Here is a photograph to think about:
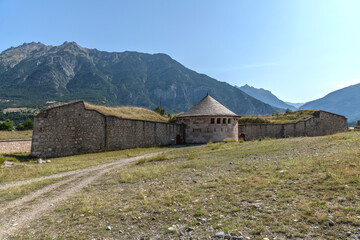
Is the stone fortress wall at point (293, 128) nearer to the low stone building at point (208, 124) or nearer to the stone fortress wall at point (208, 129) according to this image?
the low stone building at point (208, 124)

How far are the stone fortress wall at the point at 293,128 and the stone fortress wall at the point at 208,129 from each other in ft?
15.0

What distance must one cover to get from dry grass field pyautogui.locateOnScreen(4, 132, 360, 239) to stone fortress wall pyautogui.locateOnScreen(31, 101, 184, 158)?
38.7 feet

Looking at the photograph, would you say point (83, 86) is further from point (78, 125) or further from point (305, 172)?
point (305, 172)

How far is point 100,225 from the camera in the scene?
488 centimetres

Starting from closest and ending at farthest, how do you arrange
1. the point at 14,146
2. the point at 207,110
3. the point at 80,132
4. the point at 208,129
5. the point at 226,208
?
the point at 226,208 → the point at 80,132 → the point at 14,146 → the point at 208,129 → the point at 207,110

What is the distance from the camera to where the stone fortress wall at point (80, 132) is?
683 inches

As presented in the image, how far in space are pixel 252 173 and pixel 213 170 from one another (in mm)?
1850

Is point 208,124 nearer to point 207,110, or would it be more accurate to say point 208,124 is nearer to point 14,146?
point 207,110

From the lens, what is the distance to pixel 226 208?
510 centimetres

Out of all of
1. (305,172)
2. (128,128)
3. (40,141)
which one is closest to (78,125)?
(40,141)

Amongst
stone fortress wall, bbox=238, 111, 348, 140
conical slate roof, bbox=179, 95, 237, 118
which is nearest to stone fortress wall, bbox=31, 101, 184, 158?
conical slate roof, bbox=179, 95, 237, 118

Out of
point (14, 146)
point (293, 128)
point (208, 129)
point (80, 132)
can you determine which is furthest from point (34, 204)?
point (293, 128)

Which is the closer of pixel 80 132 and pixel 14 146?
pixel 80 132

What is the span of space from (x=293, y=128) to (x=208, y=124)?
13.1 meters
